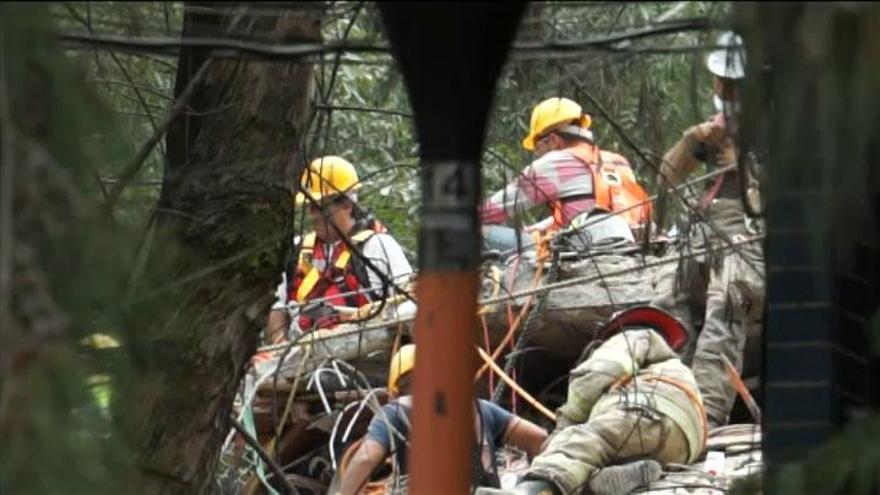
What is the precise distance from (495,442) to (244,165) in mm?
2722

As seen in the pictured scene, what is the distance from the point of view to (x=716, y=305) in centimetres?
946

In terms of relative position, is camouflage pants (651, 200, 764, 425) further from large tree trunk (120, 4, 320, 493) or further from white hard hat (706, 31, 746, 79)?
white hard hat (706, 31, 746, 79)

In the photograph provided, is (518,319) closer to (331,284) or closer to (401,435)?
(331,284)

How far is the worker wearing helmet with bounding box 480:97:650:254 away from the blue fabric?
666 mm

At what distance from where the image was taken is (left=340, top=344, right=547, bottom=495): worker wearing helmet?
9039 millimetres

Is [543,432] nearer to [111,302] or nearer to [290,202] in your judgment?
[290,202]

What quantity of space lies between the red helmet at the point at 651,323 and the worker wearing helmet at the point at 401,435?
0.47 m

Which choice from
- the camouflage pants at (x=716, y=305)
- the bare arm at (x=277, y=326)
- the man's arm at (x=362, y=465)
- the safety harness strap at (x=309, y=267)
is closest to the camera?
the camouflage pants at (x=716, y=305)

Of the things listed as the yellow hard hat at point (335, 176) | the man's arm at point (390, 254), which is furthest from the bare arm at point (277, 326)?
the yellow hard hat at point (335, 176)

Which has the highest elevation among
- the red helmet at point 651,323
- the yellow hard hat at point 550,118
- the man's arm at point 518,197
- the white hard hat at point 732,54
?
the yellow hard hat at point 550,118

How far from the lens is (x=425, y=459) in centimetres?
351

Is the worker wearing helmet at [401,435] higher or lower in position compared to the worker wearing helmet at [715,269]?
lower

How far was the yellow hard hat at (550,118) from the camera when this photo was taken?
27.8 ft

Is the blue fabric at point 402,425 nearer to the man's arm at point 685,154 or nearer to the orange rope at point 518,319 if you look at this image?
the orange rope at point 518,319
